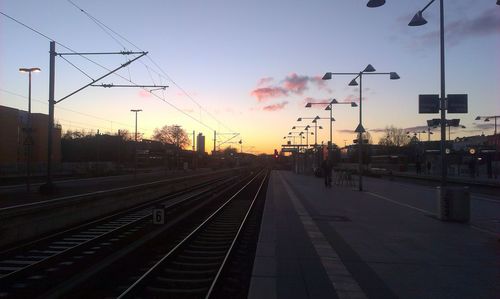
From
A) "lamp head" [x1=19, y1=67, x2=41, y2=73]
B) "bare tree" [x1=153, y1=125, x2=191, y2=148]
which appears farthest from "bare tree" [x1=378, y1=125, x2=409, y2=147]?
"lamp head" [x1=19, y1=67, x2=41, y2=73]

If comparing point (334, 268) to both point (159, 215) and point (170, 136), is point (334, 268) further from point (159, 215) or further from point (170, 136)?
point (170, 136)

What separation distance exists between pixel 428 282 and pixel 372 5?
845cm

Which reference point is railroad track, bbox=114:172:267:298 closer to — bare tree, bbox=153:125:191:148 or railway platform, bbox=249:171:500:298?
railway platform, bbox=249:171:500:298

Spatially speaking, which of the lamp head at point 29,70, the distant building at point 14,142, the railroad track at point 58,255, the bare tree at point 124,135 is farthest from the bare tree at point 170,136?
the railroad track at point 58,255

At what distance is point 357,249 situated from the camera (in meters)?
11.0

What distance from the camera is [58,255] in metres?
11.4

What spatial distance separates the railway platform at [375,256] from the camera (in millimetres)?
7648

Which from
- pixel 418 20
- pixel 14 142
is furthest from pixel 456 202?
pixel 14 142

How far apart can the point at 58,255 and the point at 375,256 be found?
670 centimetres

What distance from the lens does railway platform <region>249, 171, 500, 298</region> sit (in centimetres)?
765

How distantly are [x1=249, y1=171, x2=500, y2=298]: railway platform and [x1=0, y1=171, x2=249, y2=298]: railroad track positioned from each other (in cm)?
355

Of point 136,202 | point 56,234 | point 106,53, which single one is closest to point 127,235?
point 56,234

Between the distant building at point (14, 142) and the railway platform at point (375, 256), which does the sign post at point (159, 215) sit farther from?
the distant building at point (14, 142)

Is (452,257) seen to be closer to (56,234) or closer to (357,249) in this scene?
(357,249)
